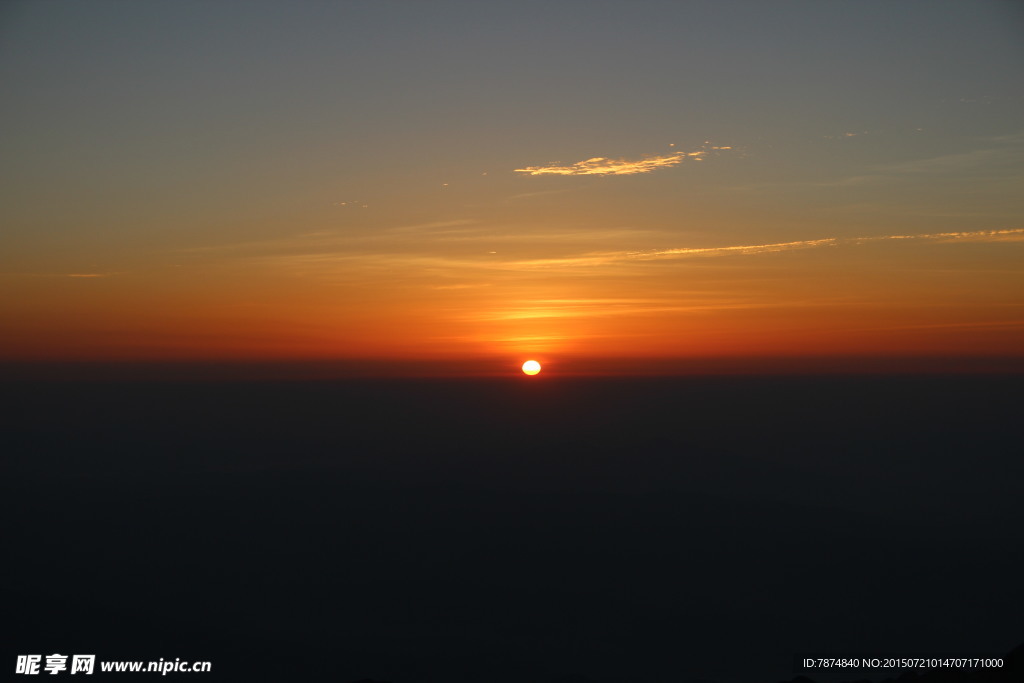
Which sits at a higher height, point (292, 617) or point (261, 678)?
point (292, 617)

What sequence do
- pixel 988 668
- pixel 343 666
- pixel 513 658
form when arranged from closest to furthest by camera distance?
1. pixel 988 668
2. pixel 343 666
3. pixel 513 658

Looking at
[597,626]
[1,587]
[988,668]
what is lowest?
[988,668]

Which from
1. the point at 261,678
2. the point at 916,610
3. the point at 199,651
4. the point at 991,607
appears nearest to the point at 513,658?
the point at 261,678

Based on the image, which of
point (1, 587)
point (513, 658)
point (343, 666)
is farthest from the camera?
point (1, 587)

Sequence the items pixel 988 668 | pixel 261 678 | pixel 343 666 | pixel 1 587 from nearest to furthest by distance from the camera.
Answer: pixel 988 668
pixel 261 678
pixel 343 666
pixel 1 587

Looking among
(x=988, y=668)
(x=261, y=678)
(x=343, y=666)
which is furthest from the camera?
Answer: (x=343, y=666)

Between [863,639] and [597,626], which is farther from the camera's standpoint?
[597,626]

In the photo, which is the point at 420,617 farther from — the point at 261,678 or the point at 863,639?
the point at 863,639

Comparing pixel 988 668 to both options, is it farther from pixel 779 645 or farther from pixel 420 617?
pixel 420 617

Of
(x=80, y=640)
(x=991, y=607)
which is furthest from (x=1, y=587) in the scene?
(x=991, y=607)
